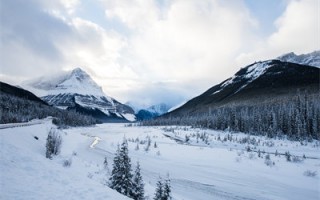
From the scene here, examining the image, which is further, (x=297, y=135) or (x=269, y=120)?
(x=269, y=120)

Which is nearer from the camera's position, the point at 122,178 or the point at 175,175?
the point at 122,178

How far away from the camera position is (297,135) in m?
56.0

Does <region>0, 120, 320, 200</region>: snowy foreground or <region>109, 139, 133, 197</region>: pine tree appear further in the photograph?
<region>109, 139, 133, 197</region>: pine tree

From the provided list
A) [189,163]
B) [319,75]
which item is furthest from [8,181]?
[319,75]

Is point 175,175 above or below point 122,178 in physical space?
below

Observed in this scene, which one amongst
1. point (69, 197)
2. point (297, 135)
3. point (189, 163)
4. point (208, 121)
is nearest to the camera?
point (69, 197)

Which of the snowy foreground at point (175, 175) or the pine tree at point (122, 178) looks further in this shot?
the pine tree at point (122, 178)

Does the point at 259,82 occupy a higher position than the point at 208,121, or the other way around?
the point at 259,82

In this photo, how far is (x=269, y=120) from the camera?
69062 millimetres

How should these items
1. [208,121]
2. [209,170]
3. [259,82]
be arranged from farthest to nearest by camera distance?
1. [259,82]
2. [208,121]
3. [209,170]

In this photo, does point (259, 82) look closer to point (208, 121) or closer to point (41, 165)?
point (208, 121)

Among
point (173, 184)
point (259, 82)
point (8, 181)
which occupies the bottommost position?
point (173, 184)

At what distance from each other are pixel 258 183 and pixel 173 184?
524 cm

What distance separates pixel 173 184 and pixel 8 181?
9617 millimetres
